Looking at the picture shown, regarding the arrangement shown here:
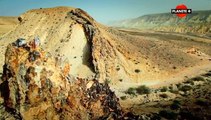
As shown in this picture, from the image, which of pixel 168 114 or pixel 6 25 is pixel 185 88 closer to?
pixel 168 114

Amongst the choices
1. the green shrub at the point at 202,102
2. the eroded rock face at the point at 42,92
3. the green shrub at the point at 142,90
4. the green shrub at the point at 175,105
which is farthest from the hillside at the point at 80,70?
the green shrub at the point at 202,102

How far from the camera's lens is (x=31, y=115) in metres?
14.3

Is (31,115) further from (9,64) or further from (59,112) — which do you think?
(9,64)

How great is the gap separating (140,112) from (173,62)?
A: 67.6 ft

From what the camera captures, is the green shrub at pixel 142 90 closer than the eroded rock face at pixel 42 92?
No

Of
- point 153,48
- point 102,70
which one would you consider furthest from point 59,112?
point 153,48

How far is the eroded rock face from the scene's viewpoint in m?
14.5

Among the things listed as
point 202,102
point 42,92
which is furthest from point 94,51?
point 42,92

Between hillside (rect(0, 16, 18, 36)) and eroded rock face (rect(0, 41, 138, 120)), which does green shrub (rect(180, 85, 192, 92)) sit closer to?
eroded rock face (rect(0, 41, 138, 120))

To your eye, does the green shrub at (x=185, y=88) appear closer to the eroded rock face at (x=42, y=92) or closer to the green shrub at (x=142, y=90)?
the green shrub at (x=142, y=90)

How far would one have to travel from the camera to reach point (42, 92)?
1467 cm

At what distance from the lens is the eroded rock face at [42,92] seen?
14547mm

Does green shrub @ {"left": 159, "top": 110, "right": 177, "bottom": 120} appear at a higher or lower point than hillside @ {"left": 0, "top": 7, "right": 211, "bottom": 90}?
lower

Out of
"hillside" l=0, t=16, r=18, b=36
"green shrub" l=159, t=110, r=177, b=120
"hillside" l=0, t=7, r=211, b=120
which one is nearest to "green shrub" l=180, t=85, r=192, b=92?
"hillside" l=0, t=7, r=211, b=120
